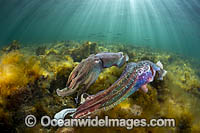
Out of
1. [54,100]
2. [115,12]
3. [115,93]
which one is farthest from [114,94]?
[115,12]

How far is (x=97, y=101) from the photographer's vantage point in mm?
1551

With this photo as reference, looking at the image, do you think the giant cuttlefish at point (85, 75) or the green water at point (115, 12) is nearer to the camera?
the giant cuttlefish at point (85, 75)

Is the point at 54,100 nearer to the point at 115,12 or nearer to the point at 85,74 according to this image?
the point at 85,74

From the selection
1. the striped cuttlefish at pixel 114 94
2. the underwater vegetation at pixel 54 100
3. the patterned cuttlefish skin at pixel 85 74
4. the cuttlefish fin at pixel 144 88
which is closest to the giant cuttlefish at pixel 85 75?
the patterned cuttlefish skin at pixel 85 74

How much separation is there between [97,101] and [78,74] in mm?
646

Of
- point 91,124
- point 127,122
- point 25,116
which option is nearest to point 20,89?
point 25,116

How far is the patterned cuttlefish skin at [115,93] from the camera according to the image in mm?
1547

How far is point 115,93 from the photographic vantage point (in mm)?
1600

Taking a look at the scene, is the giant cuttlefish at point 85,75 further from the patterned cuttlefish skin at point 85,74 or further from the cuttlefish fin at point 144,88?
the cuttlefish fin at point 144,88

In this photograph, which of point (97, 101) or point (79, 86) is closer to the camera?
point (97, 101)

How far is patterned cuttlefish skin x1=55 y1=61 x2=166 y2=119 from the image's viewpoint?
5.08 ft

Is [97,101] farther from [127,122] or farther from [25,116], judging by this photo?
[25,116]

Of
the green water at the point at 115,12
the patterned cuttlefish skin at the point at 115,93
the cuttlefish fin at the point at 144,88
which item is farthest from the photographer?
the green water at the point at 115,12

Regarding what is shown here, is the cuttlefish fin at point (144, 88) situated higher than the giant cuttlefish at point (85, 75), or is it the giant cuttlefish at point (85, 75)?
the giant cuttlefish at point (85, 75)
